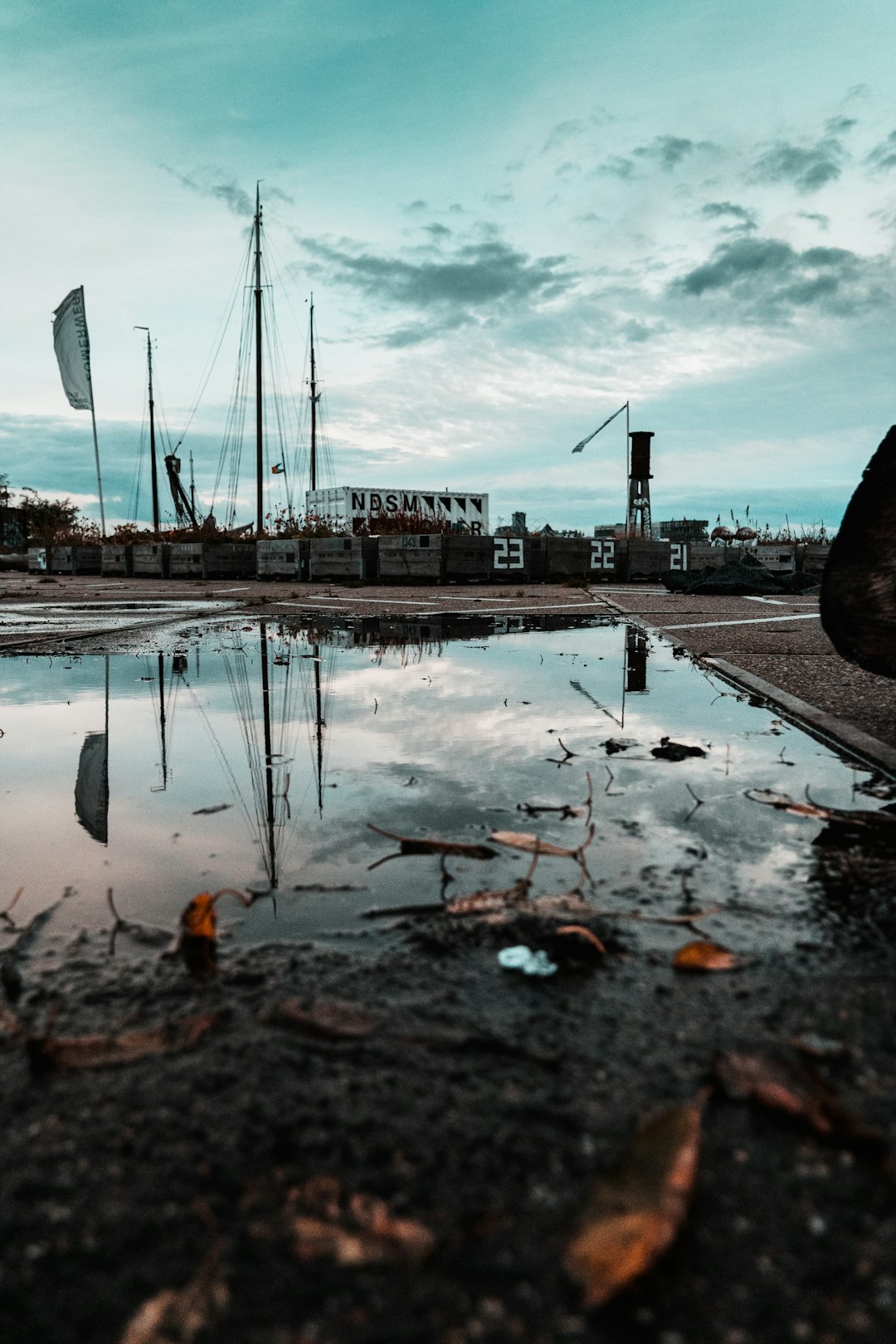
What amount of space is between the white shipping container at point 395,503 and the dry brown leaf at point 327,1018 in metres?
36.8

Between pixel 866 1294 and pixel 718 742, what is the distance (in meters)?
2.67

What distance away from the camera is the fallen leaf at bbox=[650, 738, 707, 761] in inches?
125

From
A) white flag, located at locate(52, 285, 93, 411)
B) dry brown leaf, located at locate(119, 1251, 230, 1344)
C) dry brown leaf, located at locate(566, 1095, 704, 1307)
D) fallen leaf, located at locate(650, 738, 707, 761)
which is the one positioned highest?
white flag, located at locate(52, 285, 93, 411)

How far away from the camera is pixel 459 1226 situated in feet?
3.17

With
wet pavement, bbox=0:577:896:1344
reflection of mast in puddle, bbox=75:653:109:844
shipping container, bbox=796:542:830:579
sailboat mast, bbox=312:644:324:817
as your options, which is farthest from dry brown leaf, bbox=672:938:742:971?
shipping container, bbox=796:542:830:579

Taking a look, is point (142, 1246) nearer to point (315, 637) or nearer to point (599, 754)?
point (599, 754)

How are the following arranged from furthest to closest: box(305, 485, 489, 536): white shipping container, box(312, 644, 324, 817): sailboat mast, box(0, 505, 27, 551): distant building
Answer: box(0, 505, 27, 551): distant building < box(305, 485, 489, 536): white shipping container < box(312, 644, 324, 817): sailboat mast

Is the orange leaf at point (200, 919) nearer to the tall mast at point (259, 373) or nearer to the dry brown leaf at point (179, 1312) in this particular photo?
the dry brown leaf at point (179, 1312)

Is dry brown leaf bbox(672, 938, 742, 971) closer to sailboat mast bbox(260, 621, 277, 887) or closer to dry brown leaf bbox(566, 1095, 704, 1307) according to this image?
dry brown leaf bbox(566, 1095, 704, 1307)

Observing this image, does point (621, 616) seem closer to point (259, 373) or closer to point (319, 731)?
point (319, 731)

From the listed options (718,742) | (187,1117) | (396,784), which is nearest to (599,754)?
(718,742)

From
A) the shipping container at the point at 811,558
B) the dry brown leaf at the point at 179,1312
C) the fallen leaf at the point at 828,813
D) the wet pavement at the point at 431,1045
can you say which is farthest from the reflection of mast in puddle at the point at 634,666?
the shipping container at the point at 811,558

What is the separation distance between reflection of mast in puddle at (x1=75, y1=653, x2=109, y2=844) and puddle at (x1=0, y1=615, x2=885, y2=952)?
1cm

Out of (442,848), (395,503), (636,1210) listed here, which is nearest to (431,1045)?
(636,1210)
